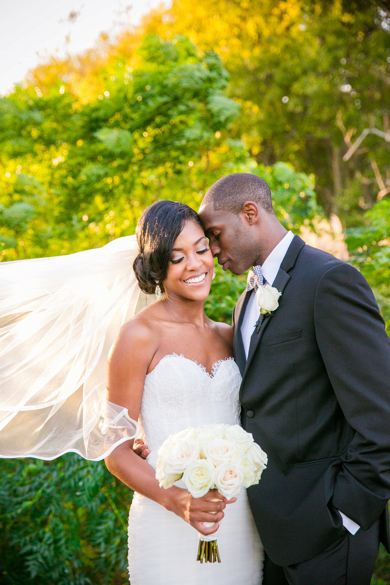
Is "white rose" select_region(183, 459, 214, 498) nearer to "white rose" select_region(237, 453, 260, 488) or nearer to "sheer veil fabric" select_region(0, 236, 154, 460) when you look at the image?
"white rose" select_region(237, 453, 260, 488)

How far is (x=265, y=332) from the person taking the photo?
8.63ft

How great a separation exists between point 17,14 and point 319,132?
1544cm

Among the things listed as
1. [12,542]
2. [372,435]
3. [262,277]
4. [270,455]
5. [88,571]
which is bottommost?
[88,571]

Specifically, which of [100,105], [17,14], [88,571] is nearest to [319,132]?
[17,14]

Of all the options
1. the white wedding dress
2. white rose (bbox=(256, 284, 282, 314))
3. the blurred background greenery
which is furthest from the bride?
the blurred background greenery

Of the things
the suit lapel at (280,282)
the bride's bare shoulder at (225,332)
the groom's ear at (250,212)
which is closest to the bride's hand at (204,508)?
the suit lapel at (280,282)

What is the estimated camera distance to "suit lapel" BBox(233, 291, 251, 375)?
9.55 feet

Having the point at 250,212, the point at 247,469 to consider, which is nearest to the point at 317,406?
the point at 247,469

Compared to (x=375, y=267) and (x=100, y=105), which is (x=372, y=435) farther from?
(x=100, y=105)

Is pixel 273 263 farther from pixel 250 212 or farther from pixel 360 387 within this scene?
pixel 360 387

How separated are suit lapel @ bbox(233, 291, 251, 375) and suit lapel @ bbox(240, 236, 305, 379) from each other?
218 millimetres

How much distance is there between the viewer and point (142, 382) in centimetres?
277

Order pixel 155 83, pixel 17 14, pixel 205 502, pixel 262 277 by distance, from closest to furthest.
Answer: pixel 205 502 < pixel 262 277 < pixel 155 83 < pixel 17 14

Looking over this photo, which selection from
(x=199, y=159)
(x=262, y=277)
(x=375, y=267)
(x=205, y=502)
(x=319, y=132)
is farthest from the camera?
(x=319, y=132)
